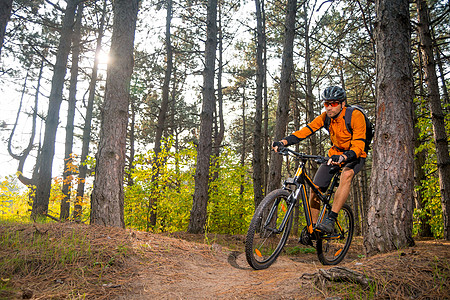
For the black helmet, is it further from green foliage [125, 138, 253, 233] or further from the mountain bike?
green foliage [125, 138, 253, 233]

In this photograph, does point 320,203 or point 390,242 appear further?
point 320,203

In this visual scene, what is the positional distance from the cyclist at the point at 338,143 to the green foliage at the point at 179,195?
21.4 ft

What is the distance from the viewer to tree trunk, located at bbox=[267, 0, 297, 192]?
7418 mm

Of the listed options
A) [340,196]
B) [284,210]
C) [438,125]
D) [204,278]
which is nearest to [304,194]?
[284,210]

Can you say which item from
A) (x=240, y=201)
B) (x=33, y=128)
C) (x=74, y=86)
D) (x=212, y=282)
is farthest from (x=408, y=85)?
(x=33, y=128)

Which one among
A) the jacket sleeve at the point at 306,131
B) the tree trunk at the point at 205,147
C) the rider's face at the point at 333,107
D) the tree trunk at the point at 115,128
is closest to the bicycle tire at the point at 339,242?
the jacket sleeve at the point at 306,131

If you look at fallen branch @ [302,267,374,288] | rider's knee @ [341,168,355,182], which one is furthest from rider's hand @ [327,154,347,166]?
fallen branch @ [302,267,374,288]

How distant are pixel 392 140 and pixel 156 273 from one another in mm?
3462

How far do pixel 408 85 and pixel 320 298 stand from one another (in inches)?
121

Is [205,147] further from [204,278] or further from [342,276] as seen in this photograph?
[342,276]

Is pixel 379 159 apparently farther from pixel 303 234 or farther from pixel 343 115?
pixel 303 234

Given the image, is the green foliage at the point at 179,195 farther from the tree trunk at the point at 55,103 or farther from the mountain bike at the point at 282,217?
the mountain bike at the point at 282,217

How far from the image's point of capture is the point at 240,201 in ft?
38.5

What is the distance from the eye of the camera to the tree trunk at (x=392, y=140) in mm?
3439
